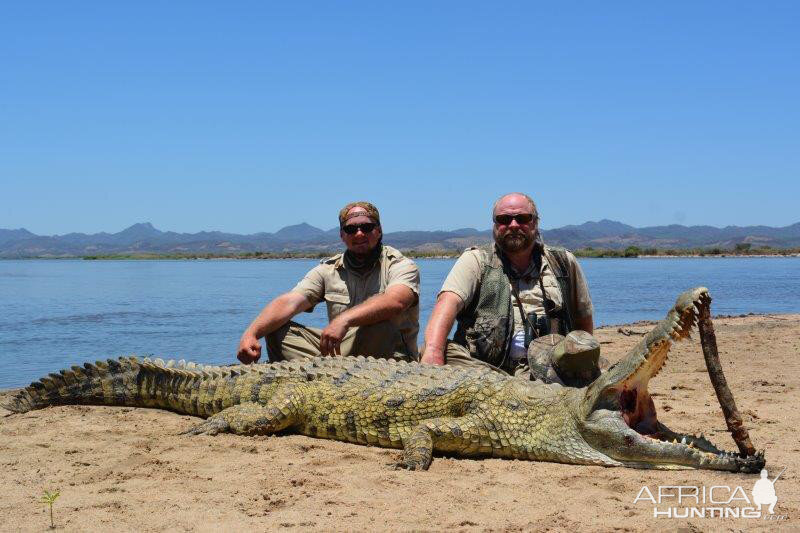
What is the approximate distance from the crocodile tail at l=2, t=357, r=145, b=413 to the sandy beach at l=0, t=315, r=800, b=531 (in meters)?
0.23

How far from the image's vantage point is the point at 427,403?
16.5 feet

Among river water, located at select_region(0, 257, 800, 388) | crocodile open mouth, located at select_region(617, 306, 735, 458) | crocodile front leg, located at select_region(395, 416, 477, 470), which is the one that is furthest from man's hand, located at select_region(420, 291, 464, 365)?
river water, located at select_region(0, 257, 800, 388)

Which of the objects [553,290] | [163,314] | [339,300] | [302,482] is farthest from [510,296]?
[163,314]

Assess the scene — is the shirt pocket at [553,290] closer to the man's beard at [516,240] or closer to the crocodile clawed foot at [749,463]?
the man's beard at [516,240]

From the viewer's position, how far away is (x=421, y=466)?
15.3 ft

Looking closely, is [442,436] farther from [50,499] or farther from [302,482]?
[50,499]

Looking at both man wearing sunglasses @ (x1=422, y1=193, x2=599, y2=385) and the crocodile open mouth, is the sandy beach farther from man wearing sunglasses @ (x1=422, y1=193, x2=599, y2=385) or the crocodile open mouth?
man wearing sunglasses @ (x1=422, y1=193, x2=599, y2=385)

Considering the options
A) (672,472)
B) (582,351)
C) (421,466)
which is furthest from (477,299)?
(672,472)

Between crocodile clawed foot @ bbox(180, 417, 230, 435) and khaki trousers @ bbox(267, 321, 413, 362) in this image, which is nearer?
crocodile clawed foot @ bbox(180, 417, 230, 435)

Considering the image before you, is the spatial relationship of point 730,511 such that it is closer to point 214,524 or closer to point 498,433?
point 498,433

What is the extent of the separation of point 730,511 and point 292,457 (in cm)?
257

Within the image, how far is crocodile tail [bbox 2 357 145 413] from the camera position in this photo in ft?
20.9

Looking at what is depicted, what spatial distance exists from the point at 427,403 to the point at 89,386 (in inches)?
120

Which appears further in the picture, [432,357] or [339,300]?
[339,300]
